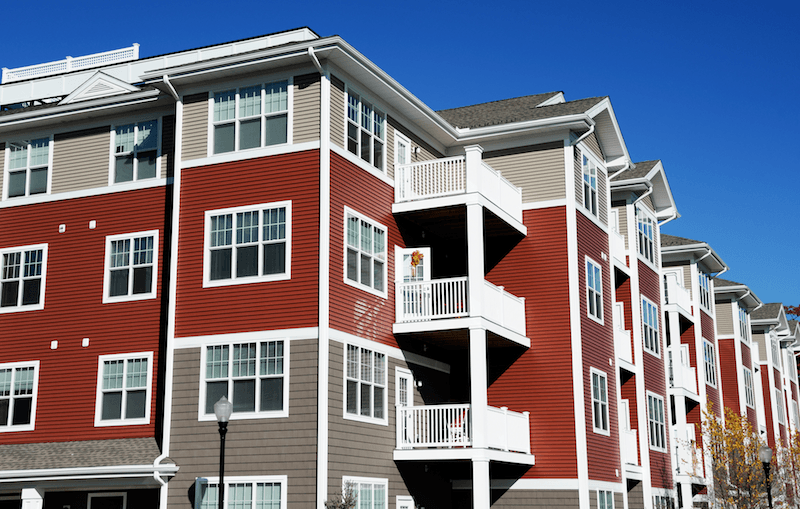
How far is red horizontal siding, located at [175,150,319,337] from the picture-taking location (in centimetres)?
2269

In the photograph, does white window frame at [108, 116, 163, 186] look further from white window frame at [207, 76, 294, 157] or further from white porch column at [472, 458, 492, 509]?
white porch column at [472, 458, 492, 509]

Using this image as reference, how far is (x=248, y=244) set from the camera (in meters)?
23.6

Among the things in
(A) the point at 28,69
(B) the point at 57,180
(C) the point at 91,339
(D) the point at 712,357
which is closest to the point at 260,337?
(C) the point at 91,339

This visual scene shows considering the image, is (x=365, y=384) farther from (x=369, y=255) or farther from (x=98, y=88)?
(x=98, y=88)

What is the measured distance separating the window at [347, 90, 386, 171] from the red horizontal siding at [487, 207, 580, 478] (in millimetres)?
5638

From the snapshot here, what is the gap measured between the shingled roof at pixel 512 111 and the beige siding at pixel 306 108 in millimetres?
7672

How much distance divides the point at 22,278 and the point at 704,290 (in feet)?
108

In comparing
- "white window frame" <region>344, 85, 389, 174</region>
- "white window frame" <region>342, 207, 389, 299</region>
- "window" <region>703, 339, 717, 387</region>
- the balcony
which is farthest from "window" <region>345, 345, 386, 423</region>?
"window" <region>703, 339, 717, 387</region>

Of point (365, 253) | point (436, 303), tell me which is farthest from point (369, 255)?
point (436, 303)

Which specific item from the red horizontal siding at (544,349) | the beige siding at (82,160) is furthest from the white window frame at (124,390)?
the red horizontal siding at (544,349)

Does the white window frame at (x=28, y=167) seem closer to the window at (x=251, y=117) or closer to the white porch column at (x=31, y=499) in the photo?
the window at (x=251, y=117)

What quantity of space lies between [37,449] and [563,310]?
15259mm

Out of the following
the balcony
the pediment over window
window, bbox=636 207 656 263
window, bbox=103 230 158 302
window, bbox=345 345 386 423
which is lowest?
window, bbox=345 345 386 423

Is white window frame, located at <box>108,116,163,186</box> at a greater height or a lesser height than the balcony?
greater
